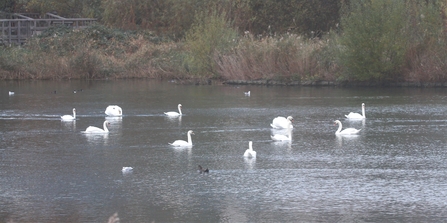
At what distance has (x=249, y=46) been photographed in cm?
4200

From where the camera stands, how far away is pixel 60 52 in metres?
50.2

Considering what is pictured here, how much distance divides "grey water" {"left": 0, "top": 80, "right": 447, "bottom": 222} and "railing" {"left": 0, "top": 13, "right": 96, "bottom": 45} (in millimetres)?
27784

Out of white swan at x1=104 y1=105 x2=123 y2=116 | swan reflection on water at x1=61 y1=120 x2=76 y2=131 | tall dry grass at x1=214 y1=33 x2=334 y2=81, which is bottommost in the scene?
swan reflection on water at x1=61 y1=120 x2=76 y2=131

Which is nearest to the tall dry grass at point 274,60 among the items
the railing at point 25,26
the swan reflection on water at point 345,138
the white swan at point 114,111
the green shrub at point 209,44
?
the green shrub at point 209,44

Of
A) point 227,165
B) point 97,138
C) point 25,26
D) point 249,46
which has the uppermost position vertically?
point 25,26

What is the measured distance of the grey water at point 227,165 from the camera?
13.3 metres

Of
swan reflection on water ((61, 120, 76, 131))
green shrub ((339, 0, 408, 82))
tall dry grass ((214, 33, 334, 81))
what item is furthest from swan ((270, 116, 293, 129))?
tall dry grass ((214, 33, 334, 81))

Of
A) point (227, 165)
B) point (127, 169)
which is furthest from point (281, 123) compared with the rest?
point (127, 169)

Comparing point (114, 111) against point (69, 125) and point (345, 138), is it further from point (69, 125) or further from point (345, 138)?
point (345, 138)

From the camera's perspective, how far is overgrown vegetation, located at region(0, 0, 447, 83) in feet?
125

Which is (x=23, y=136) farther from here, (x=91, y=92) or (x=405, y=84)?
(x=405, y=84)

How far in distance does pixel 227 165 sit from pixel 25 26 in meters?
45.9

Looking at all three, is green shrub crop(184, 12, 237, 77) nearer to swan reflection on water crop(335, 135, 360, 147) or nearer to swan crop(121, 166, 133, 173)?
swan reflection on water crop(335, 135, 360, 147)

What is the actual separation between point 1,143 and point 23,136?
47.9 inches
